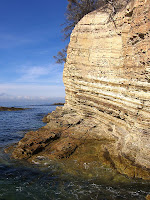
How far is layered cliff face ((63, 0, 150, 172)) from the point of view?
855cm

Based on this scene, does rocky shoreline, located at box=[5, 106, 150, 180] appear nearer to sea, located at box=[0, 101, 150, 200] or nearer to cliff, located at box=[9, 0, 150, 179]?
cliff, located at box=[9, 0, 150, 179]

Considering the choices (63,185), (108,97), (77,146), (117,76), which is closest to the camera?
(63,185)

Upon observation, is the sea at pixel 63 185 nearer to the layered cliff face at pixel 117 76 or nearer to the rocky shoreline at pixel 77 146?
the rocky shoreline at pixel 77 146

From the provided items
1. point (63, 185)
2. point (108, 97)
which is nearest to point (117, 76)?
point (108, 97)

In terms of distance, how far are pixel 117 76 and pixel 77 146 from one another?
585 cm

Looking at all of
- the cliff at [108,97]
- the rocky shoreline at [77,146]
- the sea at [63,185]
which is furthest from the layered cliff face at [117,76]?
the sea at [63,185]

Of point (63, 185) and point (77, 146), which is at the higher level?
point (77, 146)

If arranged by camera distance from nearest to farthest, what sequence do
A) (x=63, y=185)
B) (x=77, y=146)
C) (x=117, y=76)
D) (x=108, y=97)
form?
(x=63, y=185) → (x=77, y=146) → (x=117, y=76) → (x=108, y=97)

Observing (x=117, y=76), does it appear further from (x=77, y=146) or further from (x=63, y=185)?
(x=63, y=185)

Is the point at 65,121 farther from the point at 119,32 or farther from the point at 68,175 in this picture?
the point at 119,32

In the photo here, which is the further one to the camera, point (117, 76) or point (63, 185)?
point (117, 76)

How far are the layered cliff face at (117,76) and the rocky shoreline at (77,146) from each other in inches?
13.0

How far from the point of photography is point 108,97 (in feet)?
37.7

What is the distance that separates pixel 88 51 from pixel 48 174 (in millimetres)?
10706
